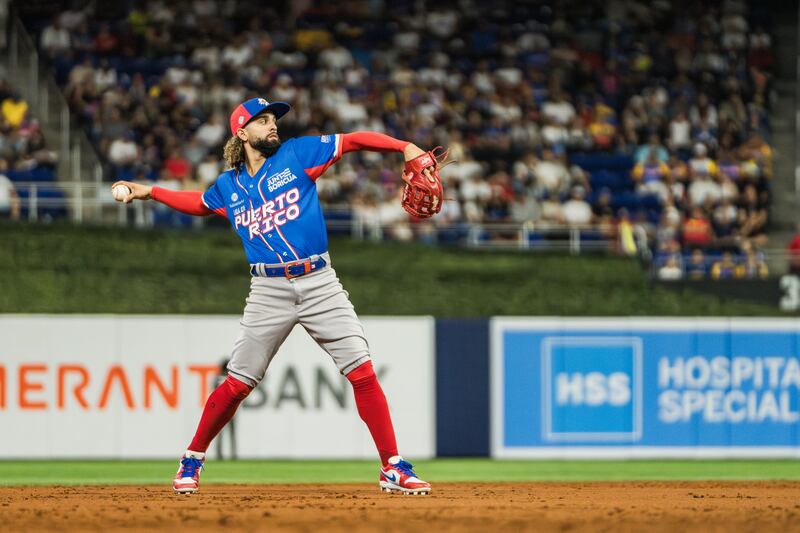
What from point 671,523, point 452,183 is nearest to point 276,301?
point 671,523

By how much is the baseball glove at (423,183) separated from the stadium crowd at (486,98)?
9628 millimetres

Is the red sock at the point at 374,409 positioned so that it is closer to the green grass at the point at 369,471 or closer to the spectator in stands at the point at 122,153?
the green grass at the point at 369,471

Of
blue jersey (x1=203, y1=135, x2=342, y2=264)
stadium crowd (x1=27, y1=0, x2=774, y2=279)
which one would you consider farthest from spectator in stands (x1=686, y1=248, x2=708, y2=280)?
blue jersey (x1=203, y1=135, x2=342, y2=264)

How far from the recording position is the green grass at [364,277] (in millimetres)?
16109

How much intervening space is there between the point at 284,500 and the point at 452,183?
11.4m

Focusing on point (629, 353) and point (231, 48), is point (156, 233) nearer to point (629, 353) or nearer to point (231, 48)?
point (231, 48)

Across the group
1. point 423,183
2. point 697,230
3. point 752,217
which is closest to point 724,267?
point 697,230

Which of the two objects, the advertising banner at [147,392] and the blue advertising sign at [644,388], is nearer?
the advertising banner at [147,392]

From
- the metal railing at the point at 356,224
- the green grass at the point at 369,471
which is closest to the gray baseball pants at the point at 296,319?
the green grass at the point at 369,471

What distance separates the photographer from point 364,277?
660 inches

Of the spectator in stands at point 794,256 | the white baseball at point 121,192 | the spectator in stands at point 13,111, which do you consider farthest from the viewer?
the spectator in stands at point 13,111

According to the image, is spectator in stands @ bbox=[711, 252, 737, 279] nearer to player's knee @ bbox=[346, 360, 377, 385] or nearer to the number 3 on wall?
the number 3 on wall

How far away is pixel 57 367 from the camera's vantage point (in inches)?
487

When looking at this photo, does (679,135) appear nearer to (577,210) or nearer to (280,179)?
(577,210)
